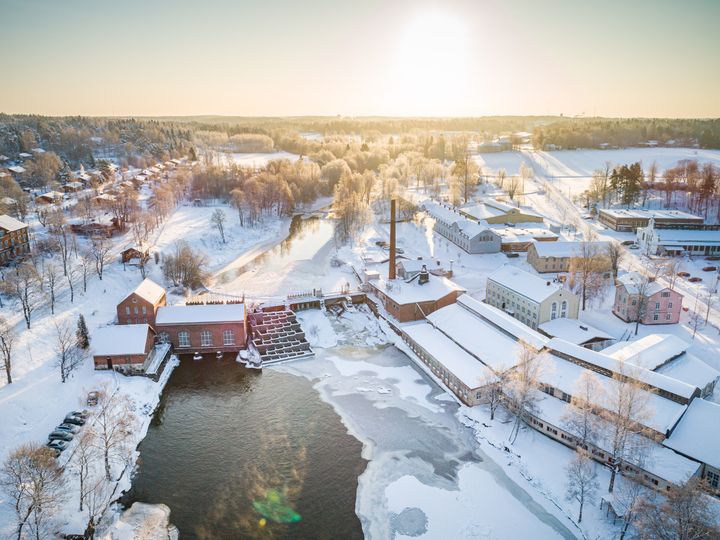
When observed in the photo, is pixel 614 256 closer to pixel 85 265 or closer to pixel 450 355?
pixel 450 355

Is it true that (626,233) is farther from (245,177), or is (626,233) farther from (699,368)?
(245,177)

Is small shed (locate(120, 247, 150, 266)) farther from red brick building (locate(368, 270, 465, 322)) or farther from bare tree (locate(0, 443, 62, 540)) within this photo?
bare tree (locate(0, 443, 62, 540))

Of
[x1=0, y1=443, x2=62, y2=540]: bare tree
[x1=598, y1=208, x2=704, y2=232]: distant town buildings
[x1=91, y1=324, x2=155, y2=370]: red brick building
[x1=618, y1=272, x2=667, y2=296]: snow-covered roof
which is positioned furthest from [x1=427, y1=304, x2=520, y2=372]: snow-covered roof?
[x1=598, y1=208, x2=704, y2=232]: distant town buildings

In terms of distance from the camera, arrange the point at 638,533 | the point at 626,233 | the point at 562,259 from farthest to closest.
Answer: the point at 626,233
the point at 562,259
the point at 638,533

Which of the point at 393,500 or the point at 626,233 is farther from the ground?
the point at 626,233

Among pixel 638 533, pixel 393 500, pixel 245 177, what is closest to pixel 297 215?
pixel 245 177

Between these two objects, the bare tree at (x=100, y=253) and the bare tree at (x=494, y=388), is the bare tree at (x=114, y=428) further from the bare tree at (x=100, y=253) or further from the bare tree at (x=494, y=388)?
the bare tree at (x=494, y=388)

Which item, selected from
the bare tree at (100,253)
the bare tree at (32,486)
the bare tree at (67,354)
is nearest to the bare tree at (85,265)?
the bare tree at (100,253)
